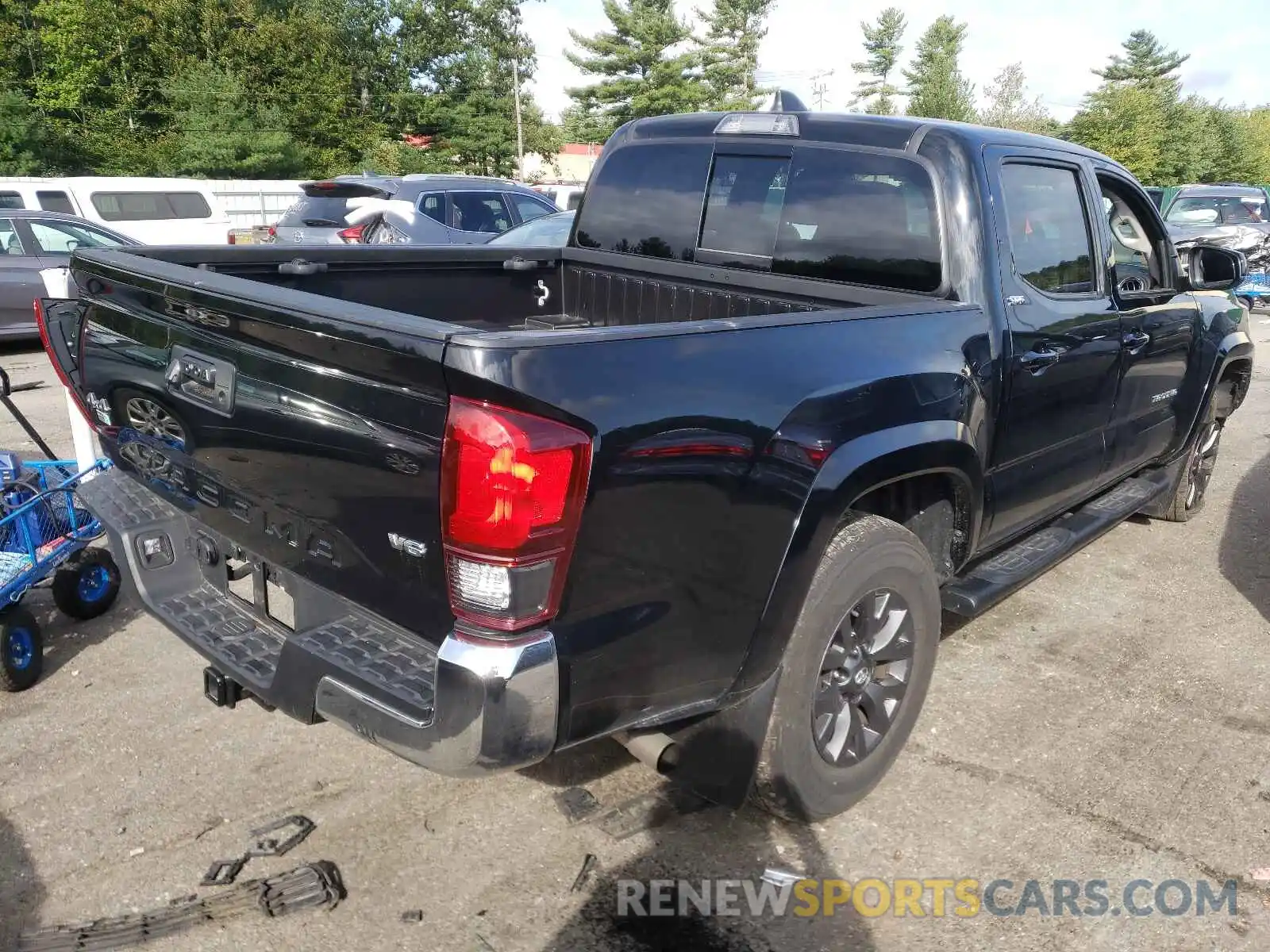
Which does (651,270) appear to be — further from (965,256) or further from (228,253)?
(228,253)

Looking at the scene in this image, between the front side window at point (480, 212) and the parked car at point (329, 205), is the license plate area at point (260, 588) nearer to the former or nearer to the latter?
the parked car at point (329, 205)

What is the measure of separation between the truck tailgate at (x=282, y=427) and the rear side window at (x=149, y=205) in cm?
1484

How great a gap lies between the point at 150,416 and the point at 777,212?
2254 mm


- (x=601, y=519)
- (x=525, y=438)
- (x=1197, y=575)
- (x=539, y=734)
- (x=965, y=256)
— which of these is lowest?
(x=1197, y=575)

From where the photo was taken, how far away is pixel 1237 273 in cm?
474

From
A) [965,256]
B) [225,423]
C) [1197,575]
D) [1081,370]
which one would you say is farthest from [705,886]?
A: [1197,575]

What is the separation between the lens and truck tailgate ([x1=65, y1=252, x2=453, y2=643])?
85.4 inches

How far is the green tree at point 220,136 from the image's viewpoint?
33.0 metres

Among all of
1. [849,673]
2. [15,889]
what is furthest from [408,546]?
[15,889]

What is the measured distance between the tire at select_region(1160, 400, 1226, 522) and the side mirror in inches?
39.0

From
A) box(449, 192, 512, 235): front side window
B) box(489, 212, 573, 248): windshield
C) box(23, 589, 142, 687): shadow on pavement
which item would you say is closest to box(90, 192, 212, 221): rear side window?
box(449, 192, 512, 235): front side window

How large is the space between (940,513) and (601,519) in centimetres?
167

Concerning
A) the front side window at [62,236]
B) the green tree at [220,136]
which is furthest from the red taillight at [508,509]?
the green tree at [220,136]

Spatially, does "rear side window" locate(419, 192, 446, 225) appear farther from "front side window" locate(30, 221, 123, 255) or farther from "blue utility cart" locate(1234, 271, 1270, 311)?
"blue utility cart" locate(1234, 271, 1270, 311)
